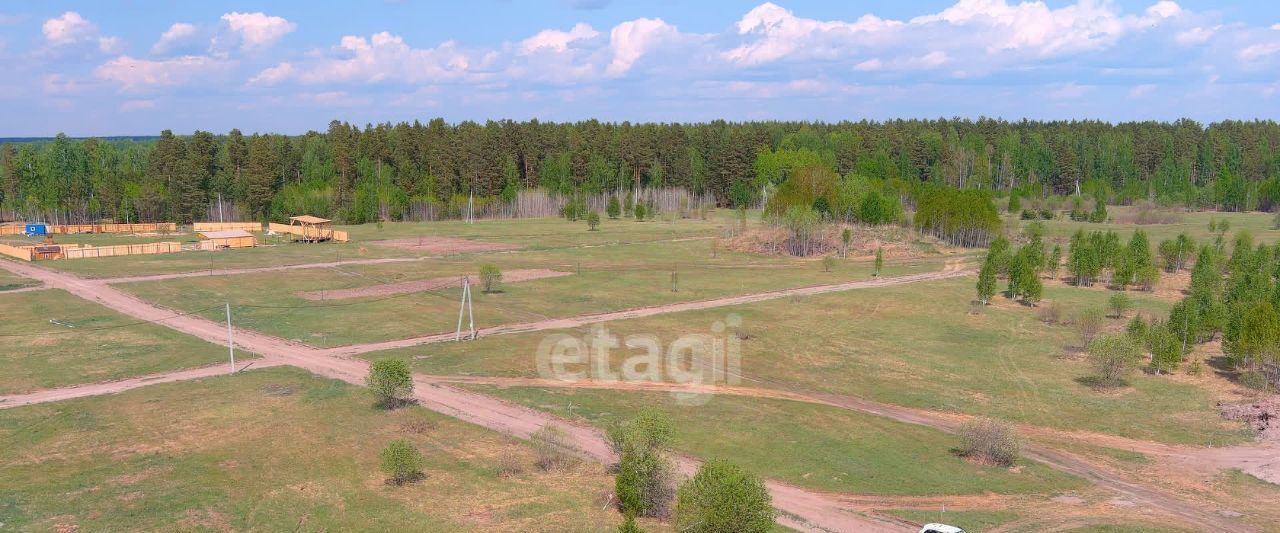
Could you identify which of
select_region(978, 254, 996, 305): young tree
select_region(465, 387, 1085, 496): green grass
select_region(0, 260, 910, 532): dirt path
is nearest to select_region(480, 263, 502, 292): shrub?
select_region(0, 260, 910, 532): dirt path

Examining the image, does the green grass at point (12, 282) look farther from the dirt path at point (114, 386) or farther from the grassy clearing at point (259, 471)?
the grassy clearing at point (259, 471)

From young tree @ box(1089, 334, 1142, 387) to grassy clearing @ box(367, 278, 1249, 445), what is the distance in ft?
2.67

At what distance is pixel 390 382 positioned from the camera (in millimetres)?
33906

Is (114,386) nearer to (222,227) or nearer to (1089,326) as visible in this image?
(1089,326)

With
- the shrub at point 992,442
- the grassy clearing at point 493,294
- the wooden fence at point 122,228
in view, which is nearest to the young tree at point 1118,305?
the grassy clearing at point 493,294

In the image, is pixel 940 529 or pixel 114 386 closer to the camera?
pixel 940 529

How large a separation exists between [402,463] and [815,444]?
538 inches

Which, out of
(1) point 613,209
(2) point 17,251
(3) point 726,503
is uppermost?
(1) point 613,209

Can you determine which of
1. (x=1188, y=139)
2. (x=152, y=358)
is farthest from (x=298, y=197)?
(x=1188, y=139)

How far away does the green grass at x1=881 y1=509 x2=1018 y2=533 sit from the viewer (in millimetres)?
24766

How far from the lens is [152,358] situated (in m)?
42.3

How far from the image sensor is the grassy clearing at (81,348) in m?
39.3

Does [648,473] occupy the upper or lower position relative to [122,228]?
lower

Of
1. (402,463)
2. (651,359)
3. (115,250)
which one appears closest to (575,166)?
(115,250)
